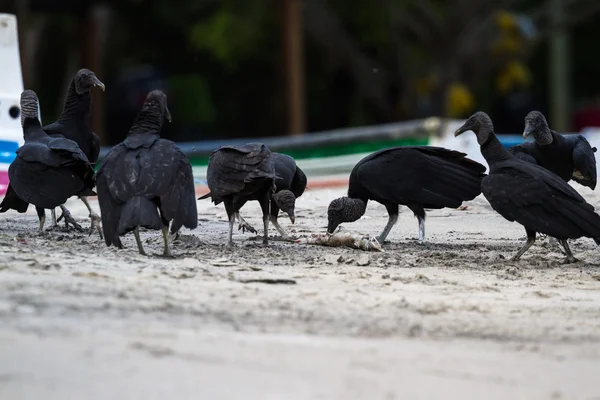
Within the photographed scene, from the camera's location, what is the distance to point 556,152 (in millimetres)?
7152

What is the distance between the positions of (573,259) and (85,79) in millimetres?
3241

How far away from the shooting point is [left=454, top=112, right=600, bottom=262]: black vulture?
6.29 meters

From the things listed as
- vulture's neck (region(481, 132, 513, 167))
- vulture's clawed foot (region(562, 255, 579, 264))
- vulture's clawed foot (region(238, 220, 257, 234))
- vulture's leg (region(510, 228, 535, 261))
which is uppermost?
vulture's neck (region(481, 132, 513, 167))

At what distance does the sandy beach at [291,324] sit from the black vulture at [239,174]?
300mm

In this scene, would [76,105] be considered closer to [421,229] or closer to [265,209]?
[265,209]

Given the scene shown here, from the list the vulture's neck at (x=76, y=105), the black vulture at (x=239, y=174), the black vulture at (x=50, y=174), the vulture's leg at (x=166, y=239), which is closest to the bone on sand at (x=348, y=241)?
the black vulture at (x=239, y=174)

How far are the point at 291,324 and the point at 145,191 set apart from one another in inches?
65.1

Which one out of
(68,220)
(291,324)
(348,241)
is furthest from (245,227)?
(291,324)

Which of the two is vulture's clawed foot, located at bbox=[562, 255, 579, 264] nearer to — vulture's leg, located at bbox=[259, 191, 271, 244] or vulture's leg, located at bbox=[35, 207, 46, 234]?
vulture's leg, located at bbox=[259, 191, 271, 244]

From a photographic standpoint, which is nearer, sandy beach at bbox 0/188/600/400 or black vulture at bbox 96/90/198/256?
sandy beach at bbox 0/188/600/400

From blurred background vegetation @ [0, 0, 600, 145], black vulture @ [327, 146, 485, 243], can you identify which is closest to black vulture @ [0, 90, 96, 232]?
black vulture @ [327, 146, 485, 243]

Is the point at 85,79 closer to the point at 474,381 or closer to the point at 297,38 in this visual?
the point at 474,381

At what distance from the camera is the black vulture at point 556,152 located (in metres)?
7.05

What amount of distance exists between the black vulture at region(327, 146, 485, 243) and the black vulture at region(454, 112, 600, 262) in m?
0.48
